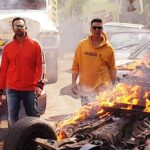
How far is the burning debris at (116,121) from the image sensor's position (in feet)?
14.7

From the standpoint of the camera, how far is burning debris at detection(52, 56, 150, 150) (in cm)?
449

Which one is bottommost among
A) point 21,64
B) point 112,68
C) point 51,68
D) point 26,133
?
point 51,68

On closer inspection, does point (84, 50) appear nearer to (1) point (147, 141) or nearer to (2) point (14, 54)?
(2) point (14, 54)

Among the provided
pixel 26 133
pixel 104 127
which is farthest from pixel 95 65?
pixel 26 133

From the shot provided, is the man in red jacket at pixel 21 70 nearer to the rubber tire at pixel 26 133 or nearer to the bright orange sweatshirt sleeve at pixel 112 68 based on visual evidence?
the bright orange sweatshirt sleeve at pixel 112 68

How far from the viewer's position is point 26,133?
4730mm

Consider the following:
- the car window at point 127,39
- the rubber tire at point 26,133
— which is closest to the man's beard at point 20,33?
the rubber tire at point 26,133

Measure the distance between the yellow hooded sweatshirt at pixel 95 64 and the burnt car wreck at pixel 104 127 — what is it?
734 millimetres

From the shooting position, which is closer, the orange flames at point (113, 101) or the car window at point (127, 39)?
the orange flames at point (113, 101)

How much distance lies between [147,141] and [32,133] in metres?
1.40

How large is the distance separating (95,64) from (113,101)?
1.10 meters

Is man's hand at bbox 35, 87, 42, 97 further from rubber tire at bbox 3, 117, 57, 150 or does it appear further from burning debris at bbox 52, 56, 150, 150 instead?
rubber tire at bbox 3, 117, 57, 150

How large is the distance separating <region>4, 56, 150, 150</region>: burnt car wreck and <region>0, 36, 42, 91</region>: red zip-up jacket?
3.54 feet

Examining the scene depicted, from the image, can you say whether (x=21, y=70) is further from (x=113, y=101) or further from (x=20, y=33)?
(x=113, y=101)
